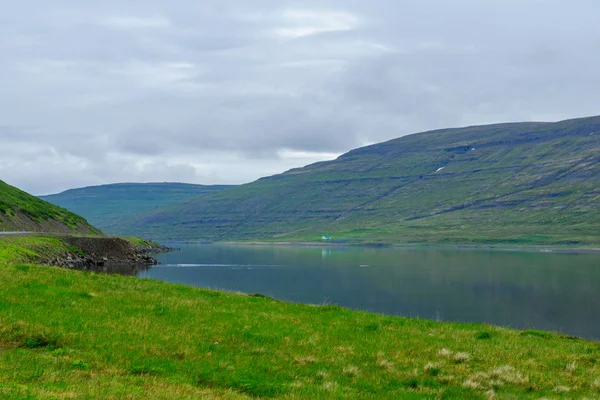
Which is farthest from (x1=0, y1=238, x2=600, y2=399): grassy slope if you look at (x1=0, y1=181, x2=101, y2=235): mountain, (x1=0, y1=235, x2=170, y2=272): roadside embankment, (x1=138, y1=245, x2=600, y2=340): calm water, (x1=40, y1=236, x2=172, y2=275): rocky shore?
(x1=0, y1=181, x2=101, y2=235): mountain

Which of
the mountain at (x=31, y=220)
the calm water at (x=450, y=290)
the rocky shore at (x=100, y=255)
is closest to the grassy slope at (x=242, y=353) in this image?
the calm water at (x=450, y=290)

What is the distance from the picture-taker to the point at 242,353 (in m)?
21.3

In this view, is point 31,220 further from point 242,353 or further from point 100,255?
point 242,353

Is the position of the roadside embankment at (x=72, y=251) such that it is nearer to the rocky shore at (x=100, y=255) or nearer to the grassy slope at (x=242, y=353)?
the rocky shore at (x=100, y=255)

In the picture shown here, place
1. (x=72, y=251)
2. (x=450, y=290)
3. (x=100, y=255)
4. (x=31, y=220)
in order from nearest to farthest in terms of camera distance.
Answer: (x=450, y=290)
(x=72, y=251)
(x=100, y=255)
(x=31, y=220)

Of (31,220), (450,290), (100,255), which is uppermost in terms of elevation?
(31,220)

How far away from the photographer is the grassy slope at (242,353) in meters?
16.6

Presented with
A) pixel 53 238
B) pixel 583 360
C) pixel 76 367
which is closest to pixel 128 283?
pixel 76 367

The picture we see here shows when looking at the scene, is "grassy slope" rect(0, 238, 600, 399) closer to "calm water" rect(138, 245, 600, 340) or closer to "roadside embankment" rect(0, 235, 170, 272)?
"calm water" rect(138, 245, 600, 340)

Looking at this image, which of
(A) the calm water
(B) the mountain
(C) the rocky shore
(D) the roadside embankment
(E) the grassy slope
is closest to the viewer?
(E) the grassy slope

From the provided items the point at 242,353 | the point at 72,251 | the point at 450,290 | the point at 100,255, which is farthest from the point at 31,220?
the point at 242,353

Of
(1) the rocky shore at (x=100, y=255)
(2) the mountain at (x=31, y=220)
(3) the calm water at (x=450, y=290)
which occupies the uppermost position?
(2) the mountain at (x=31, y=220)

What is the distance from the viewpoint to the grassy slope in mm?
16609

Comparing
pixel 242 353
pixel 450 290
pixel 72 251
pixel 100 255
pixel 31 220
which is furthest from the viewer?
pixel 31 220
